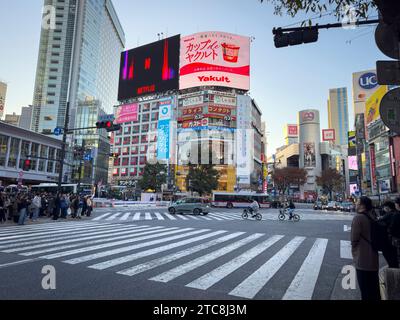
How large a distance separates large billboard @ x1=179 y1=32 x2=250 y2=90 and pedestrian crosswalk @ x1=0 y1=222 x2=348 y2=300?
6287 cm

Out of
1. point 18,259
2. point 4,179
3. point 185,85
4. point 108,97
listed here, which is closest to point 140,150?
point 185,85

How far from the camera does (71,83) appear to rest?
94.9 m

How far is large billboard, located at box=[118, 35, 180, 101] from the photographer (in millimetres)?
69938

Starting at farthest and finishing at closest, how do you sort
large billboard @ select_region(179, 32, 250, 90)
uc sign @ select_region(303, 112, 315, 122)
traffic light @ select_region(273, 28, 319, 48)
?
uc sign @ select_region(303, 112, 315, 122) < large billboard @ select_region(179, 32, 250, 90) < traffic light @ select_region(273, 28, 319, 48)

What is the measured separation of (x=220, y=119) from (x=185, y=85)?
1333 cm

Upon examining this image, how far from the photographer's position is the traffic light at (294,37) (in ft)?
16.4

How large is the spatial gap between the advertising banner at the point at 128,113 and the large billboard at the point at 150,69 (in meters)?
2.80

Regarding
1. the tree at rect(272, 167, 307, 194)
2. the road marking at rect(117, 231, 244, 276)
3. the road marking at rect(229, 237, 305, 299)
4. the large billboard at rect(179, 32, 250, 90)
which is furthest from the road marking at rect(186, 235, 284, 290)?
the tree at rect(272, 167, 307, 194)

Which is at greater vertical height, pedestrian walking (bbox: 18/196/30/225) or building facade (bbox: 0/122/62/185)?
building facade (bbox: 0/122/62/185)

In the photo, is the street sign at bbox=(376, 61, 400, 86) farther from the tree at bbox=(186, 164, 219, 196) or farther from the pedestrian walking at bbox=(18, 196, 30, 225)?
the tree at bbox=(186, 164, 219, 196)

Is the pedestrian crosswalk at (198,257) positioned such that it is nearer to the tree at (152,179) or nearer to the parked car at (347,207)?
→ the parked car at (347,207)

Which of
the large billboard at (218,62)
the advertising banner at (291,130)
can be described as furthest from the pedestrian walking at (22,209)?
the advertising banner at (291,130)

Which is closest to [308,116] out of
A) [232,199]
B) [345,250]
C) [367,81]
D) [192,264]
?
[367,81]
